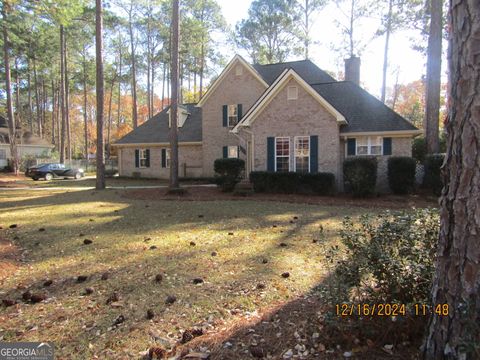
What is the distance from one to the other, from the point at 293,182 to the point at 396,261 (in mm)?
11726

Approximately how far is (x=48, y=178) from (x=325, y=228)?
82.3 feet

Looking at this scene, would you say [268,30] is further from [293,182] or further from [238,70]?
[293,182]

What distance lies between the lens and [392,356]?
222 centimetres

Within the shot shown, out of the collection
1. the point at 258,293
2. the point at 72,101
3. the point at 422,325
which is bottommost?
the point at 258,293

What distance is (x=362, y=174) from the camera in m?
13.0

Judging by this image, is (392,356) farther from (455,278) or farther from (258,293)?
(258,293)

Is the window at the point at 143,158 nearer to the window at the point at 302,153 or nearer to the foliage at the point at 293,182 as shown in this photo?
the foliage at the point at 293,182

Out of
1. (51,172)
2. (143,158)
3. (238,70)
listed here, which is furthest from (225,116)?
(51,172)

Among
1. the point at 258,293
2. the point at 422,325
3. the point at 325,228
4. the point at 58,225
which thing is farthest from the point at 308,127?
the point at 422,325

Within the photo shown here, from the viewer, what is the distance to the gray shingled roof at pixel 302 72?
20656mm

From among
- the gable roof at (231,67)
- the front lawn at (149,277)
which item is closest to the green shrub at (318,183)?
the front lawn at (149,277)

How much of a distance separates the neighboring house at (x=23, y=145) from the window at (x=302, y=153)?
29.4 metres

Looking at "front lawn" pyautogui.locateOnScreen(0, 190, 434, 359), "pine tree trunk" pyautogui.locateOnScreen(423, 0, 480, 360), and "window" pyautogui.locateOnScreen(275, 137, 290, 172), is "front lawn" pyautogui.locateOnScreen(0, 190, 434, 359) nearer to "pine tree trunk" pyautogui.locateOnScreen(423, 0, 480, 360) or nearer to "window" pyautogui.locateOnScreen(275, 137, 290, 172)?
"pine tree trunk" pyautogui.locateOnScreen(423, 0, 480, 360)

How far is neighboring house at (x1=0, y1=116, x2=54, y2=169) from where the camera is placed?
3294cm
